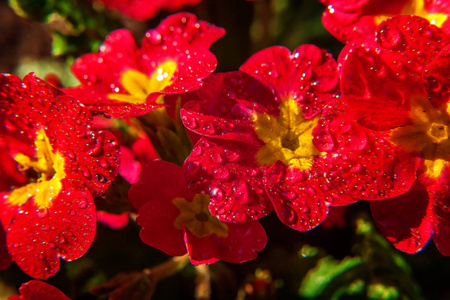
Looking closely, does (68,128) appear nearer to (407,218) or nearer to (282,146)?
(282,146)

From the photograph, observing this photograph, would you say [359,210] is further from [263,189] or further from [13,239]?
[13,239]

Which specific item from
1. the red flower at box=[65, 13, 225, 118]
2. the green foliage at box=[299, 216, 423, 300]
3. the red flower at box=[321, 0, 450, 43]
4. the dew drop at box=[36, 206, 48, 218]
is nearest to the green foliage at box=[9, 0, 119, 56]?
the red flower at box=[65, 13, 225, 118]

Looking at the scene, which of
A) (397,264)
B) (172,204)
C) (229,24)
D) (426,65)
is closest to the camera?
(426,65)

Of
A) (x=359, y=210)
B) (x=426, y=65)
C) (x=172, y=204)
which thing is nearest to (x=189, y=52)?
(x=172, y=204)

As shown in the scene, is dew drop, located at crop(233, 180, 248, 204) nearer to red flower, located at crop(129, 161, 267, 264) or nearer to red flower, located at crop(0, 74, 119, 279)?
red flower, located at crop(129, 161, 267, 264)

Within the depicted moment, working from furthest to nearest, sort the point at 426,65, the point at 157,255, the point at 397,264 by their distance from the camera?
the point at 157,255 < the point at 397,264 < the point at 426,65
